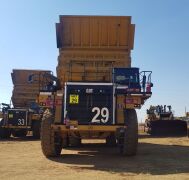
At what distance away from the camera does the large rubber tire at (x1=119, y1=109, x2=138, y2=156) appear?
1265 cm

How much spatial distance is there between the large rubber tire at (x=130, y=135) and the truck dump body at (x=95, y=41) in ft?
7.87

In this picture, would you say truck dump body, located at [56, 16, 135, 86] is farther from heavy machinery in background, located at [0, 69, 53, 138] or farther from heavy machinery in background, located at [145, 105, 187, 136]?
heavy machinery in background, located at [145, 105, 187, 136]

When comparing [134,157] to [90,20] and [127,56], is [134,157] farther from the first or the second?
[90,20]

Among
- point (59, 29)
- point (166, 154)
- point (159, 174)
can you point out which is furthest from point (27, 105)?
point (159, 174)

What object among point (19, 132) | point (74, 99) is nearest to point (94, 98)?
point (74, 99)

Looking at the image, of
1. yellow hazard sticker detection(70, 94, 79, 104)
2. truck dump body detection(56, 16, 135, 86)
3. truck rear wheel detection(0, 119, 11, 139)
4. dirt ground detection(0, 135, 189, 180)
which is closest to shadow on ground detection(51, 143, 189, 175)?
dirt ground detection(0, 135, 189, 180)

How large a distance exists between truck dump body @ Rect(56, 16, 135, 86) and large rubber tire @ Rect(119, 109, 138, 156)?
7.87 ft

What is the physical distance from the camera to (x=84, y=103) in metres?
13.0

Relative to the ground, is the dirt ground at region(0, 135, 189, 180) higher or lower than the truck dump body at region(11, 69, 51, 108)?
lower

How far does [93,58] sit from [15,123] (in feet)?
40.2

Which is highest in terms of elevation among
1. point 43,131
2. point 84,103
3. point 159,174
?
point 84,103

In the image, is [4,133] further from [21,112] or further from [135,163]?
[135,163]

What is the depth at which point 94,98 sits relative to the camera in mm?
13016

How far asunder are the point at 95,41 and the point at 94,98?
128 inches
